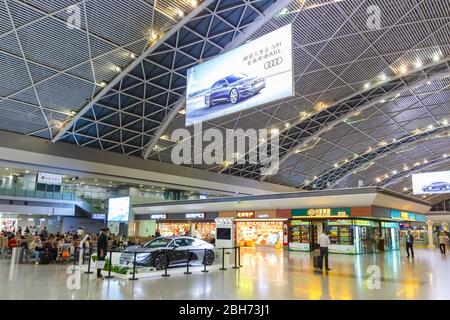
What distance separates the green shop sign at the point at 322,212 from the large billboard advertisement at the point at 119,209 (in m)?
18.5

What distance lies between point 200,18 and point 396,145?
1163 inches

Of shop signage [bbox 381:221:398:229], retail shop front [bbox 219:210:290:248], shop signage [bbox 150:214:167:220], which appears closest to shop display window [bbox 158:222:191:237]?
shop signage [bbox 150:214:167:220]

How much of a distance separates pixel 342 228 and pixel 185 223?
16.3 metres

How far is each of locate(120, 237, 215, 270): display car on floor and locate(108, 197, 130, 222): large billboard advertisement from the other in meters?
24.0

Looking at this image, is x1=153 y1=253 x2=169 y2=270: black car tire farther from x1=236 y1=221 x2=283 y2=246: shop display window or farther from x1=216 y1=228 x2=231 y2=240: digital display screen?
x1=236 y1=221 x2=283 y2=246: shop display window

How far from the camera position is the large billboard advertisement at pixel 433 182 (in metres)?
31.5

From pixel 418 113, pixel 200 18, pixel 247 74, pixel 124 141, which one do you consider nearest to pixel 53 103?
pixel 124 141

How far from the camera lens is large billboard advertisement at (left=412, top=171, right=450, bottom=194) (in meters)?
31.5

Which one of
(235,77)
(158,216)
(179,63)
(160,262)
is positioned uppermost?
(179,63)

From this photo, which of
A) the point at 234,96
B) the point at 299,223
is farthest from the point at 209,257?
the point at 299,223

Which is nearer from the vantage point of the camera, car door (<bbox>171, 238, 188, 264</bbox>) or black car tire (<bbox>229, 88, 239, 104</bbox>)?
black car tire (<bbox>229, 88, 239, 104</bbox>)

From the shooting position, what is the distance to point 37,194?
32.7 meters

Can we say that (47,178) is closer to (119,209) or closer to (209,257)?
(119,209)

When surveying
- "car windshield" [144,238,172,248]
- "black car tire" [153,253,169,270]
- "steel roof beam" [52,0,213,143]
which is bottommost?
"black car tire" [153,253,169,270]
